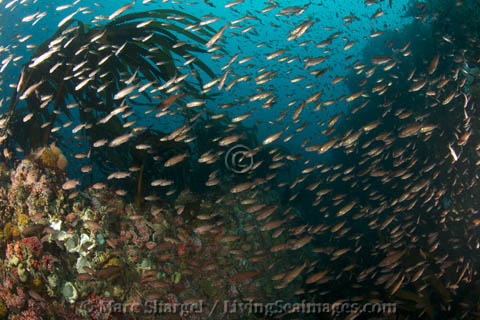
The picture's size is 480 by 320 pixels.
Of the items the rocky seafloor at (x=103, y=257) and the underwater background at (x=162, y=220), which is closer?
the rocky seafloor at (x=103, y=257)

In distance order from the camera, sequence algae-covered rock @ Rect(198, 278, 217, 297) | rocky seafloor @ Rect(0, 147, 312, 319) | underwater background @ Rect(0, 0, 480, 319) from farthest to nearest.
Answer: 1. algae-covered rock @ Rect(198, 278, 217, 297)
2. underwater background @ Rect(0, 0, 480, 319)
3. rocky seafloor @ Rect(0, 147, 312, 319)

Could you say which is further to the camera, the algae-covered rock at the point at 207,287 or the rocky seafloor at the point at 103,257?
the algae-covered rock at the point at 207,287

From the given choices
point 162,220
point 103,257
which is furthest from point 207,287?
point 103,257

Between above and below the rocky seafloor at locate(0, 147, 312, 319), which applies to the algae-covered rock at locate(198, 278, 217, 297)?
below

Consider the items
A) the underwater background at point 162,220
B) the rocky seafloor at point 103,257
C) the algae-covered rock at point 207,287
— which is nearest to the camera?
the rocky seafloor at point 103,257

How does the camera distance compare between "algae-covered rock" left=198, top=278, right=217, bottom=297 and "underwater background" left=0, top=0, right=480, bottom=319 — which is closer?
"underwater background" left=0, top=0, right=480, bottom=319

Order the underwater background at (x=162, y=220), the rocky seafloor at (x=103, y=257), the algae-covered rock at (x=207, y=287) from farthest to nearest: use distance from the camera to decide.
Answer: the algae-covered rock at (x=207, y=287)
the underwater background at (x=162, y=220)
the rocky seafloor at (x=103, y=257)

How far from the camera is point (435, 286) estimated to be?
5.96m

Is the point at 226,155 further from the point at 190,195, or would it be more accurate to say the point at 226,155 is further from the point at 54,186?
Answer: the point at 54,186

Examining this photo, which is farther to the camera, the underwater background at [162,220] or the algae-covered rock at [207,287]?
the algae-covered rock at [207,287]

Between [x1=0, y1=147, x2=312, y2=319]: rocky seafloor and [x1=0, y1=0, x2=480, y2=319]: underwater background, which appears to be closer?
[x1=0, y1=147, x2=312, y2=319]: rocky seafloor

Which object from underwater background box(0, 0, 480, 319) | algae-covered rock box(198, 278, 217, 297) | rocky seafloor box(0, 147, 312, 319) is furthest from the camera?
algae-covered rock box(198, 278, 217, 297)

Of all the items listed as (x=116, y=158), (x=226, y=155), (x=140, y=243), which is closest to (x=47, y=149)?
(x=116, y=158)

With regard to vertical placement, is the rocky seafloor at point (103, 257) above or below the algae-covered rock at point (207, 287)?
above
